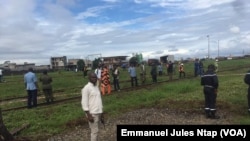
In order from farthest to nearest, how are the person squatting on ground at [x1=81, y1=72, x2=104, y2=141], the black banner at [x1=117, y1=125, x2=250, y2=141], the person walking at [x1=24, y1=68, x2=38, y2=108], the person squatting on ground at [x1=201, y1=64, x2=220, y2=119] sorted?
the person walking at [x1=24, y1=68, x2=38, y2=108] < the person squatting on ground at [x1=201, y1=64, x2=220, y2=119] < the person squatting on ground at [x1=81, y1=72, x2=104, y2=141] < the black banner at [x1=117, y1=125, x2=250, y2=141]

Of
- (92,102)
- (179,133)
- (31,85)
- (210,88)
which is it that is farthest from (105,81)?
(179,133)

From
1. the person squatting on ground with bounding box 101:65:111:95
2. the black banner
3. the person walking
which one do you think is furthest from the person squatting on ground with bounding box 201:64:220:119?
the person squatting on ground with bounding box 101:65:111:95

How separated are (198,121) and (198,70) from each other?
76.0 feet

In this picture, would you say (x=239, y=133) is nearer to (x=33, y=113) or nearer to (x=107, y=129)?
(x=107, y=129)

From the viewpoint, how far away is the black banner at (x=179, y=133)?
8.05 metres

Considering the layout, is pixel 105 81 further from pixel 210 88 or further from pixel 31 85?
pixel 210 88

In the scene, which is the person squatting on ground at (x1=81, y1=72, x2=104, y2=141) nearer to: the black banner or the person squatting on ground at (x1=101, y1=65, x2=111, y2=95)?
the black banner

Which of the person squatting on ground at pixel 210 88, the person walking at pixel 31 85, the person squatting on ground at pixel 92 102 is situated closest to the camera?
the person squatting on ground at pixel 92 102

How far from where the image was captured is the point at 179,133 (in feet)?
27.0

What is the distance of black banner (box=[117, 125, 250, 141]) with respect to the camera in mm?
8055

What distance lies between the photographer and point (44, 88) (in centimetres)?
1994

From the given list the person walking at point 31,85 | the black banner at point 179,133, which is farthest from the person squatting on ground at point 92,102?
the person walking at point 31,85

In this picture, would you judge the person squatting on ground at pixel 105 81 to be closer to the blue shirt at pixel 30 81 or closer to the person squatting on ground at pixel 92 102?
the blue shirt at pixel 30 81

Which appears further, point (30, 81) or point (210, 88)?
point (30, 81)
